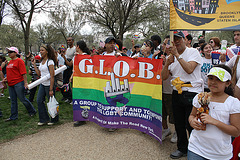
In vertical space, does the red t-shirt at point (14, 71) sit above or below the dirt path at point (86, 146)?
above

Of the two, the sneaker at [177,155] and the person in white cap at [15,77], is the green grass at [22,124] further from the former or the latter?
the sneaker at [177,155]

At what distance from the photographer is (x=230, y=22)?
2.68 meters

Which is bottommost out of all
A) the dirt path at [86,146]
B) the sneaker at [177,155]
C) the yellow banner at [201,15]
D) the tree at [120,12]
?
the dirt path at [86,146]

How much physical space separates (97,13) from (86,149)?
17331 millimetres

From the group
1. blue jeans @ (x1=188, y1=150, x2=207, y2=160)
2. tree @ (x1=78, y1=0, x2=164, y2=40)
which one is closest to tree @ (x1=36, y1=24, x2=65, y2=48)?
tree @ (x1=78, y1=0, x2=164, y2=40)

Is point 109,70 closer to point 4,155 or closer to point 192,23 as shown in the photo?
point 192,23

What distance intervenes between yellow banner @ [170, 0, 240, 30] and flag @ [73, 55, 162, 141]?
2.93ft

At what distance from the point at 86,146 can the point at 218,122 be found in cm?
260

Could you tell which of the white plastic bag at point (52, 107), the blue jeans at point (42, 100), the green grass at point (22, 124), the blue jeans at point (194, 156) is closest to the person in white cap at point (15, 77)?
the green grass at point (22, 124)

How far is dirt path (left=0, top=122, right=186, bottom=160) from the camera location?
325 cm

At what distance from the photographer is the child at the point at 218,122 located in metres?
1.77

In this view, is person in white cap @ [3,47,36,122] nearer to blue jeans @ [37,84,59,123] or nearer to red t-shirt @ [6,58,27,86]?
red t-shirt @ [6,58,27,86]

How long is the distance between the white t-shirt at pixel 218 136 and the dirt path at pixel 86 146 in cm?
144

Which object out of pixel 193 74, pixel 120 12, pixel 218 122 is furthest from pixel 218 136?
pixel 120 12
